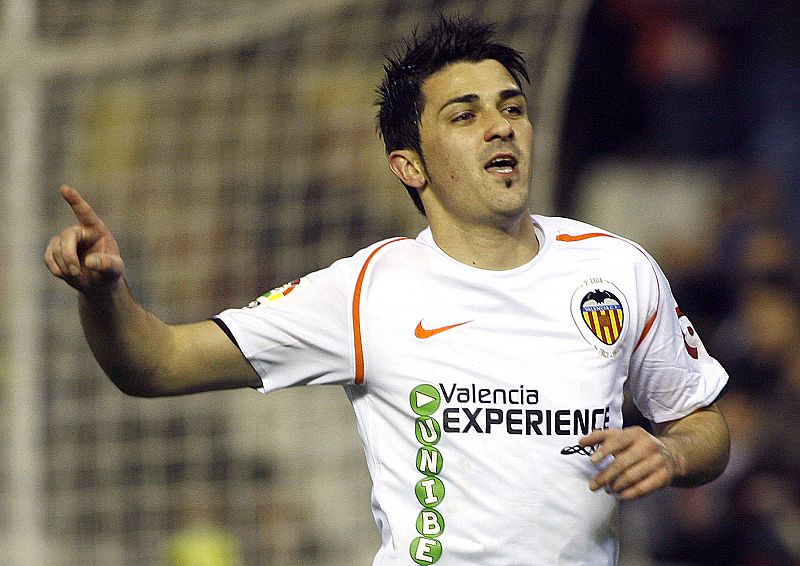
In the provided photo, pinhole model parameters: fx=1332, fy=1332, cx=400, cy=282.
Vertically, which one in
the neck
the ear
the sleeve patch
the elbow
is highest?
the ear

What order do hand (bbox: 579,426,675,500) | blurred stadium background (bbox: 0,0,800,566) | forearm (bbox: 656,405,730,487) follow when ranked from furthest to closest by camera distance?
blurred stadium background (bbox: 0,0,800,566), forearm (bbox: 656,405,730,487), hand (bbox: 579,426,675,500)

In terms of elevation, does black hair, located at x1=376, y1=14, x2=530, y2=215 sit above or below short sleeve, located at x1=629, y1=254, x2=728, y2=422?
above

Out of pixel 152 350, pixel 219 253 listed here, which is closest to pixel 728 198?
pixel 219 253

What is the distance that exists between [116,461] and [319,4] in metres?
2.24

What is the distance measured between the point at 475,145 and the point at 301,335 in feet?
2.01

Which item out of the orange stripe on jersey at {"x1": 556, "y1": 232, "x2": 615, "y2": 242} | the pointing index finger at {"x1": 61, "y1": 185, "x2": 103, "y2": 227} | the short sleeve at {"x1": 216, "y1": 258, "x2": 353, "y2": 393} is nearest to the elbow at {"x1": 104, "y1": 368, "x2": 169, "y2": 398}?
the short sleeve at {"x1": 216, "y1": 258, "x2": 353, "y2": 393}

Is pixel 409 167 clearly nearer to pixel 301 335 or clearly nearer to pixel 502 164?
pixel 502 164

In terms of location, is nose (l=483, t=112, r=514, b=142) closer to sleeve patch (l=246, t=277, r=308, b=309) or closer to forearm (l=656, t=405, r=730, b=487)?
sleeve patch (l=246, t=277, r=308, b=309)

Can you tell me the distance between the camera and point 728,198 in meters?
8.20

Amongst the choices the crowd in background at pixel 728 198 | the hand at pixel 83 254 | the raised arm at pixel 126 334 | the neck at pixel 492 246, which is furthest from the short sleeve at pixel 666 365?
the crowd in background at pixel 728 198

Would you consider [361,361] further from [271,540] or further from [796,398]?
[796,398]

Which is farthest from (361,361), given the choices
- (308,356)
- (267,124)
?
(267,124)

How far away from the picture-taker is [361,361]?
3123mm

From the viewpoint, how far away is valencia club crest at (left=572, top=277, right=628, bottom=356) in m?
3.09
